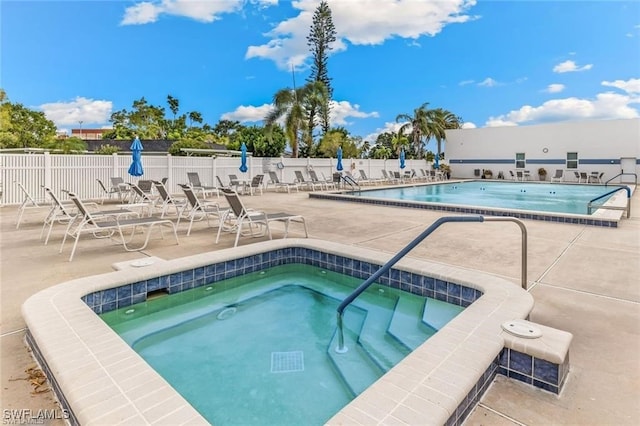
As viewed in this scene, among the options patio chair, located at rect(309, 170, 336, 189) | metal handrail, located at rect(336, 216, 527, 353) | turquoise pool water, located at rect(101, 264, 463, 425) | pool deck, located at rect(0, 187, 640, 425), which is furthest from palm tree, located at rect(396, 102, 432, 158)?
metal handrail, located at rect(336, 216, 527, 353)

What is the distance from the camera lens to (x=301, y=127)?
2236cm

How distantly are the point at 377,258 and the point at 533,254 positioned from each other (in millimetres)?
2334

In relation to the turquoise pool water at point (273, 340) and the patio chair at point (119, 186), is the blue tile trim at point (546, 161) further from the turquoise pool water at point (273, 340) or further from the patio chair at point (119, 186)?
the turquoise pool water at point (273, 340)

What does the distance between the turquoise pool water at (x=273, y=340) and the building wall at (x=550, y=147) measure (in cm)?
2660

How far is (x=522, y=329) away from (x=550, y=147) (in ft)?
91.2

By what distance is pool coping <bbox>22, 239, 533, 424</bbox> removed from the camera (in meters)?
1.62

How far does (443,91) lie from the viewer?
33.0 metres

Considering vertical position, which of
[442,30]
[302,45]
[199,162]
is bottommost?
[199,162]

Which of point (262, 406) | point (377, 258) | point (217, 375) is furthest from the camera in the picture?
point (377, 258)

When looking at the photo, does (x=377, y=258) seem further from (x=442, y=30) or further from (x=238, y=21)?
(x=442, y=30)

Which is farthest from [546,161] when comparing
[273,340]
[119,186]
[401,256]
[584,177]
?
[273,340]

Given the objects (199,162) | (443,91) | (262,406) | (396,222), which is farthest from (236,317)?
(443,91)

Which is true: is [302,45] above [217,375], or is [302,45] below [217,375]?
above

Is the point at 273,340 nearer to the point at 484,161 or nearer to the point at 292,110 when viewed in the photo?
the point at 292,110
